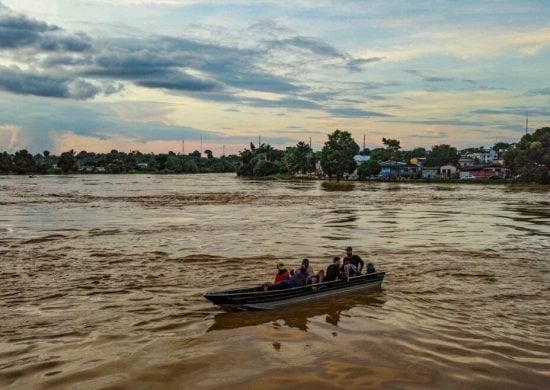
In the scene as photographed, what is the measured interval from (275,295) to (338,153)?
12551 cm

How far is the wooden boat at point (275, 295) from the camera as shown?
1712 centimetres

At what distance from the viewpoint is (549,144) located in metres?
128

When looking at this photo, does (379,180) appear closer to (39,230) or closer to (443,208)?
(443,208)

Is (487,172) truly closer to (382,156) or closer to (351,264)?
(382,156)

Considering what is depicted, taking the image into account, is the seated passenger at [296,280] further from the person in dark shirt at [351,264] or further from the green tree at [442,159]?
the green tree at [442,159]

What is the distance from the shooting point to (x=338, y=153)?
14112cm

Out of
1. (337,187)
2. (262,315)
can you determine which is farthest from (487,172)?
(262,315)

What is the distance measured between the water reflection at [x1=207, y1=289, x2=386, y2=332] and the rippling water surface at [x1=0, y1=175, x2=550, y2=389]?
0.24ft

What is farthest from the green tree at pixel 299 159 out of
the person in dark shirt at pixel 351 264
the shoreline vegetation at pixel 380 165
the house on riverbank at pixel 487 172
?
the person in dark shirt at pixel 351 264

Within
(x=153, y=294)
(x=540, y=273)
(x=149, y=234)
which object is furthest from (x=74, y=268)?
(x=540, y=273)

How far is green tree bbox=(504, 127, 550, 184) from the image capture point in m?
122

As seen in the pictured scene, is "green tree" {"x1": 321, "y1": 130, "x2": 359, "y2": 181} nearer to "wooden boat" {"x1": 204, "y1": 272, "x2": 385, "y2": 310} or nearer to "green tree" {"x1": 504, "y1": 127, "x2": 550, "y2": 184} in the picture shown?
"green tree" {"x1": 504, "y1": 127, "x2": 550, "y2": 184}

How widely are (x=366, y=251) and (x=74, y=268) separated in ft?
57.6

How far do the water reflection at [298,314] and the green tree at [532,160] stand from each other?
119 meters
